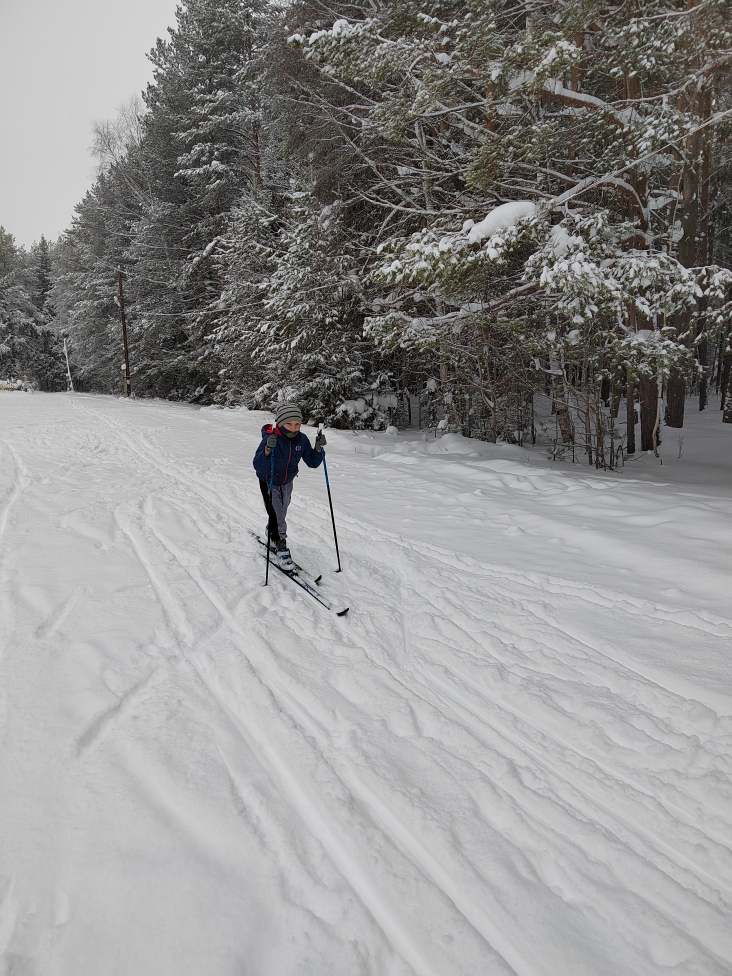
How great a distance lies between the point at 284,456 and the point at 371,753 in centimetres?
295

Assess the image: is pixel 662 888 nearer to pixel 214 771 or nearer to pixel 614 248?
pixel 214 771

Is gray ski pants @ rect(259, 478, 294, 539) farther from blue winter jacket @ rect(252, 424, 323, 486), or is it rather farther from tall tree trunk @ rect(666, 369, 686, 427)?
tall tree trunk @ rect(666, 369, 686, 427)

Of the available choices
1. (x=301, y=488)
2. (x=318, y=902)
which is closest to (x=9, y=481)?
(x=301, y=488)

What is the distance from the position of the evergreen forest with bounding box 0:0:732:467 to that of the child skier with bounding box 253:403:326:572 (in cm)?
399

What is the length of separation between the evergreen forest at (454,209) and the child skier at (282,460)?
399cm

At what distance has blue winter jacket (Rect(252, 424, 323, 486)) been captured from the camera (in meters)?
5.01

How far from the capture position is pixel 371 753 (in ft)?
9.35

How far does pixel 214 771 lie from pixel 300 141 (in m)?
14.1

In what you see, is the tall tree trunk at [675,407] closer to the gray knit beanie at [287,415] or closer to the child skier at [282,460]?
the child skier at [282,460]

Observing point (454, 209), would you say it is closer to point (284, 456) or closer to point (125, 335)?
point (284, 456)

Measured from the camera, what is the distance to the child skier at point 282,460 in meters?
4.92

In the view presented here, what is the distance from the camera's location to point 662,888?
219 centimetres

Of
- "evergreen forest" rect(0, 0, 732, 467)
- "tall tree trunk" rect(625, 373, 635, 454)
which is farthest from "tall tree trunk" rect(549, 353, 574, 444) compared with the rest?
"tall tree trunk" rect(625, 373, 635, 454)

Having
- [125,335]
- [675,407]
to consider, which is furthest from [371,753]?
[125,335]
